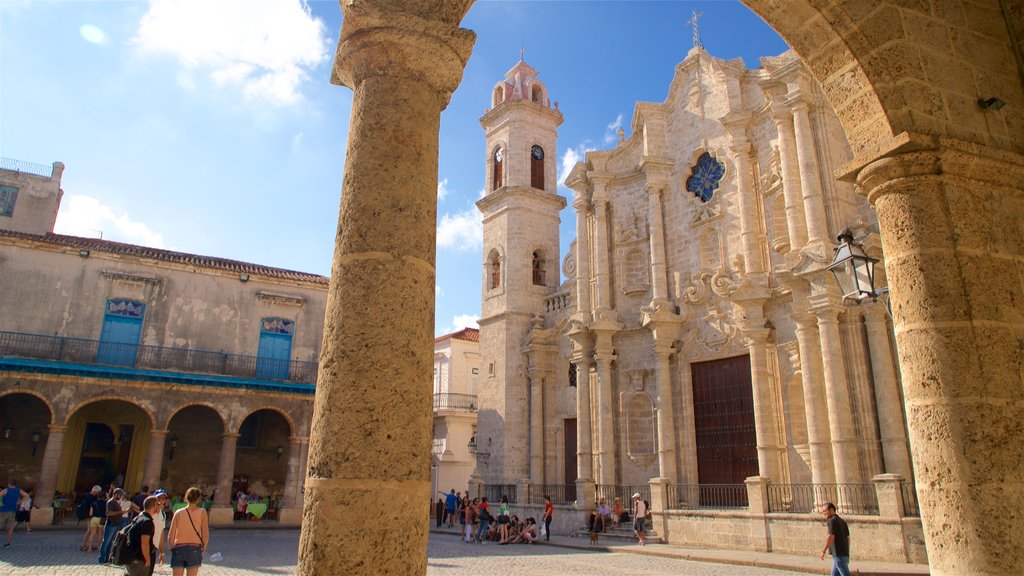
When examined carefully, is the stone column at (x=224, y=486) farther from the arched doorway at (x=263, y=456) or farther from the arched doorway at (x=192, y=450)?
the arched doorway at (x=263, y=456)

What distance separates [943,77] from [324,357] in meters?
4.27

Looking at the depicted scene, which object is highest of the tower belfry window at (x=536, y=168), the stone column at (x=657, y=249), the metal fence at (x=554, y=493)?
the tower belfry window at (x=536, y=168)

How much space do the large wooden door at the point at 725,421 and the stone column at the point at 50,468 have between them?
16.5m

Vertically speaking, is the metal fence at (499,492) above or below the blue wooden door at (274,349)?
below

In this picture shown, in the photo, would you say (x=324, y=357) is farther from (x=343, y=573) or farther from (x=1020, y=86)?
(x=1020, y=86)

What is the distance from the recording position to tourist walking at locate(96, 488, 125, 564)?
32.5 ft

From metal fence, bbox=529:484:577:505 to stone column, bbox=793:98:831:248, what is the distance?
33.1 feet

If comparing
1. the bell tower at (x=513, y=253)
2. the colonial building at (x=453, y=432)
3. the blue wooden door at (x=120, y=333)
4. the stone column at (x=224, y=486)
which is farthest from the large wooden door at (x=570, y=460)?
the blue wooden door at (x=120, y=333)

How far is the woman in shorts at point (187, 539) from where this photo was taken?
616 cm

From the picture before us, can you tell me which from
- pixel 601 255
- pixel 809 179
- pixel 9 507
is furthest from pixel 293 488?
pixel 809 179

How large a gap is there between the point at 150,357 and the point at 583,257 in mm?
13307

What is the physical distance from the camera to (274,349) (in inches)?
886

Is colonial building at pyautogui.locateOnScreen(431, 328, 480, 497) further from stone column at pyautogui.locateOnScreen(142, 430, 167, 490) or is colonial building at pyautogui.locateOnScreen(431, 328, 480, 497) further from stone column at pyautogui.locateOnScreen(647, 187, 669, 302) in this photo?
stone column at pyautogui.locateOnScreen(142, 430, 167, 490)

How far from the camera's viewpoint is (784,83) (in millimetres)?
16016
